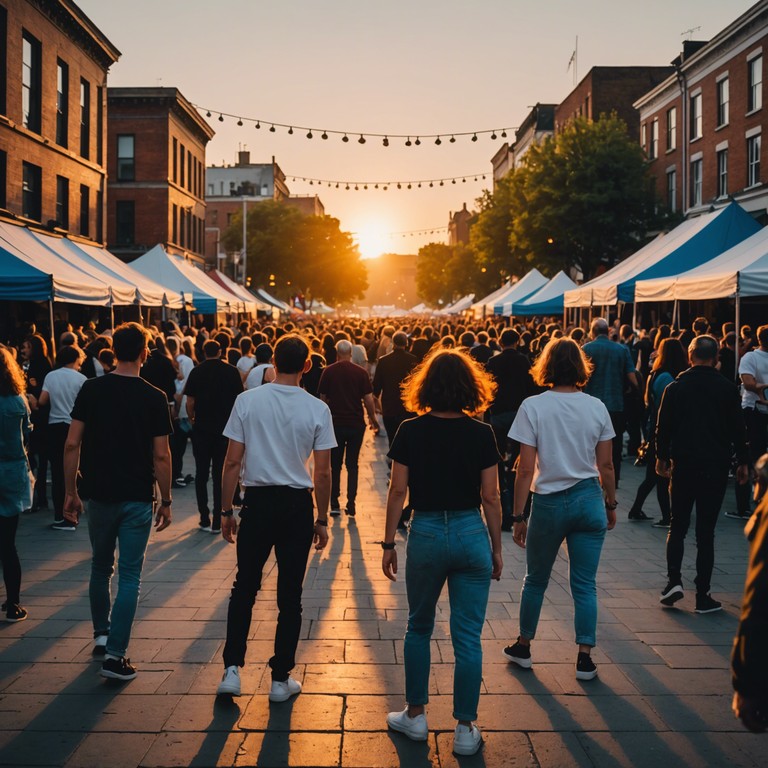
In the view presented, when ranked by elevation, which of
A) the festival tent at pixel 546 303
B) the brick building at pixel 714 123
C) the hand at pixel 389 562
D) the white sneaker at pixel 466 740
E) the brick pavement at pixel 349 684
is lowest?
the brick pavement at pixel 349 684

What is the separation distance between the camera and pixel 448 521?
14.1 feet

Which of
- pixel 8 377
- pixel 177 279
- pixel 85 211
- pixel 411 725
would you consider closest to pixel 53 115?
pixel 85 211

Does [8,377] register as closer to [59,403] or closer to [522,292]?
[59,403]

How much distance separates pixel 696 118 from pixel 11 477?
35.6 m

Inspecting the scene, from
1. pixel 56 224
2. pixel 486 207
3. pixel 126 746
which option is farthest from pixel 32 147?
pixel 486 207

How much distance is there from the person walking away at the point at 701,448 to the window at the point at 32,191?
2093 centimetres

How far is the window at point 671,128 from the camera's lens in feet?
128

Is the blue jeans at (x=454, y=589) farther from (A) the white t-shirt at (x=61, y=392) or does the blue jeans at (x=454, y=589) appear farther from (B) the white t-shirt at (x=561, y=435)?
(A) the white t-shirt at (x=61, y=392)

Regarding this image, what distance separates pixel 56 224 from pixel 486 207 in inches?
1267

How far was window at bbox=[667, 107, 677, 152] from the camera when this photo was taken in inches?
1533

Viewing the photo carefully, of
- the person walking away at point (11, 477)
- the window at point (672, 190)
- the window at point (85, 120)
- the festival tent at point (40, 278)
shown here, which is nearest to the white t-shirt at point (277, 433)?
the person walking away at point (11, 477)

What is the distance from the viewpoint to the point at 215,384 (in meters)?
9.44

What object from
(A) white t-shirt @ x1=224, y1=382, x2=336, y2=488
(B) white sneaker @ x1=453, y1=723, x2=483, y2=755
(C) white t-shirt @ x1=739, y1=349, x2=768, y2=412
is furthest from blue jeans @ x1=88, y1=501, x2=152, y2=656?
(C) white t-shirt @ x1=739, y1=349, x2=768, y2=412

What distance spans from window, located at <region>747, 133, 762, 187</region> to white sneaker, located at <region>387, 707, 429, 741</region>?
1185 inches
